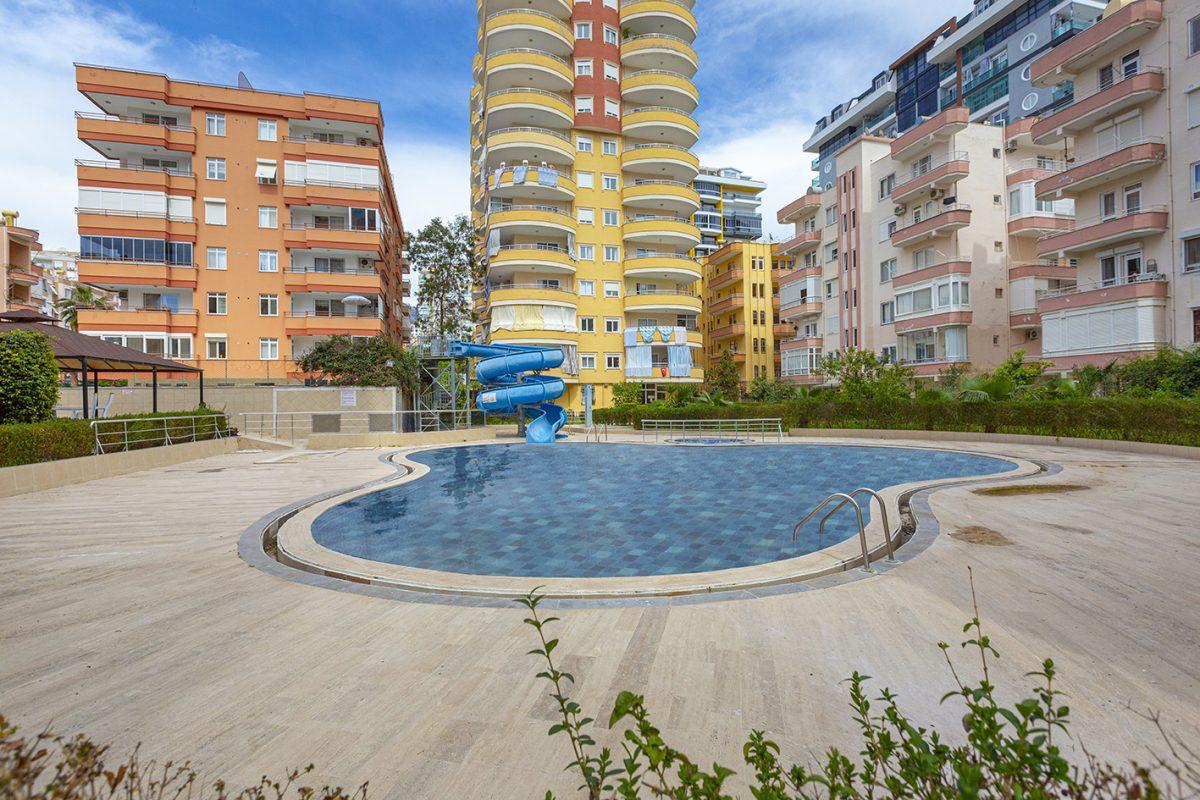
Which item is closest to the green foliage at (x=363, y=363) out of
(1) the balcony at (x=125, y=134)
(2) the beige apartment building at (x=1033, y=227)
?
(1) the balcony at (x=125, y=134)

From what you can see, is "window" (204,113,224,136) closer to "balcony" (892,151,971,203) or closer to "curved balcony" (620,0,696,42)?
"curved balcony" (620,0,696,42)

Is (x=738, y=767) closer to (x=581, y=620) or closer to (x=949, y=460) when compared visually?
(x=581, y=620)

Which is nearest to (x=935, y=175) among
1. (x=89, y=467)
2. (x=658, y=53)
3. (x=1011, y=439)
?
(x=1011, y=439)

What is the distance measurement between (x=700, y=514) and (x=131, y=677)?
8.44 m

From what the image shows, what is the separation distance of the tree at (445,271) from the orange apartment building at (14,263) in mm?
30942

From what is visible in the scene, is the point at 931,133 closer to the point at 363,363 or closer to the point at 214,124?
the point at 363,363

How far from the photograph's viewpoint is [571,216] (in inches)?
1670


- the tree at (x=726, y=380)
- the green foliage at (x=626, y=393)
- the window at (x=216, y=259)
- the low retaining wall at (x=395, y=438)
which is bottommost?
the low retaining wall at (x=395, y=438)

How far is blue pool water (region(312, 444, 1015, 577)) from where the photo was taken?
8094 millimetres

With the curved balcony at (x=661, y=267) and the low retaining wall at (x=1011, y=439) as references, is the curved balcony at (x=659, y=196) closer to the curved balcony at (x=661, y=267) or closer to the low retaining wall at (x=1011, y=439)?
the curved balcony at (x=661, y=267)

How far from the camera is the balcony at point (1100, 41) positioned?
2403cm

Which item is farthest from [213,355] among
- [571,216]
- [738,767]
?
[738,767]

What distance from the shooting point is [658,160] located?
141 feet

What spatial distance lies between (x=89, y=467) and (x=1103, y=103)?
129 ft
